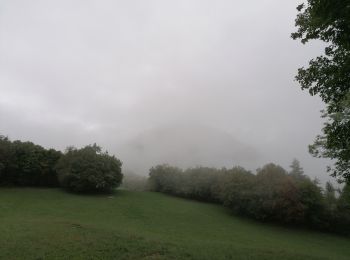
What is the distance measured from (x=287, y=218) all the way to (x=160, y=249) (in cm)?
3471

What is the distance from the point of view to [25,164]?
5372 cm

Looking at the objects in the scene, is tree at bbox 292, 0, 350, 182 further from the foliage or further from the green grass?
the foliage

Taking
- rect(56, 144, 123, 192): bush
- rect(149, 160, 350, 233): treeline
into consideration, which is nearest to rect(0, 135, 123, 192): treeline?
rect(56, 144, 123, 192): bush

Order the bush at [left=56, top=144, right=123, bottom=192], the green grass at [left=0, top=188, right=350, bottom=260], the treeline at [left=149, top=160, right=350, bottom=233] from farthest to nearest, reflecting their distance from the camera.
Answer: the bush at [left=56, top=144, right=123, bottom=192], the treeline at [left=149, top=160, right=350, bottom=233], the green grass at [left=0, top=188, right=350, bottom=260]

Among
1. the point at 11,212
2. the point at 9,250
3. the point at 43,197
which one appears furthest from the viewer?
the point at 43,197

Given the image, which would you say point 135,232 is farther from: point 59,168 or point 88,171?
point 59,168

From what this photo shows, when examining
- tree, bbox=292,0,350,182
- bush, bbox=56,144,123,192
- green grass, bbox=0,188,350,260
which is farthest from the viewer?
bush, bbox=56,144,123,192

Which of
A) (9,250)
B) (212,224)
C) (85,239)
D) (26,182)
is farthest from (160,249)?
(26,182)

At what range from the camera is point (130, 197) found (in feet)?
181

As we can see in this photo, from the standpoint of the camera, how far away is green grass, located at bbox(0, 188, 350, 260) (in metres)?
18.3

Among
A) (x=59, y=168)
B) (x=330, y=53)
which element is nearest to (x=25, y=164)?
(x=59, y=168)

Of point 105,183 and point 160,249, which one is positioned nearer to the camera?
point 160,249

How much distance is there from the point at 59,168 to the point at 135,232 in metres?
31.4

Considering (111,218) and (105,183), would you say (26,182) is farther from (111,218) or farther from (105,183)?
(111,218)
